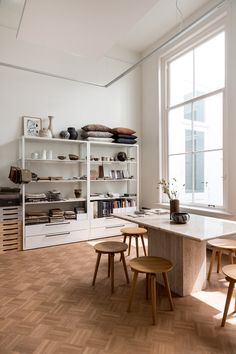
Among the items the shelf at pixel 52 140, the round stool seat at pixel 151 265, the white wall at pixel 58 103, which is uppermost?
the white wall at pixel 58 103

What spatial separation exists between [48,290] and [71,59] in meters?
4.56

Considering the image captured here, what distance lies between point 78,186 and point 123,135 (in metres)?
1.49

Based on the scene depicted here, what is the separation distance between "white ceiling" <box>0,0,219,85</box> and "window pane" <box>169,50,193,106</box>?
0.69 meters

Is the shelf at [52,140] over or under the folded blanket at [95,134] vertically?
under

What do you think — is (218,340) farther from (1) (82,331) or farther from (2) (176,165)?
(2) (176,165)

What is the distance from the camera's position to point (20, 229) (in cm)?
443

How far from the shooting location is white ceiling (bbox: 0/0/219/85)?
308 centimetres

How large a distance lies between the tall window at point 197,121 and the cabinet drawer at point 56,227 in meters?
2.19

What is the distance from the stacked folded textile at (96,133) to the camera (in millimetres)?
5197

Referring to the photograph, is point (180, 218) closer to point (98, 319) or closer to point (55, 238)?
point (98, 319)

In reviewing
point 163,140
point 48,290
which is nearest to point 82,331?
point 48,290

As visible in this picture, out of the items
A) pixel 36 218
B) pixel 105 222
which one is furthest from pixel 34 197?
pixel 105 222

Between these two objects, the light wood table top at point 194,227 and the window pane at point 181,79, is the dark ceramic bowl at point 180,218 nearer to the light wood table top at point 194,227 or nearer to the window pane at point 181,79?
the light wood table top at point 194,227

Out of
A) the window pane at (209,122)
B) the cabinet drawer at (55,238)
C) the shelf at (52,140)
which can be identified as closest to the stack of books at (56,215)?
the cabinet drawer at (55,238)
